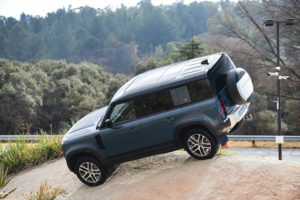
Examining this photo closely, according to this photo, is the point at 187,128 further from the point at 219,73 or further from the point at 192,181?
the point at 219,73

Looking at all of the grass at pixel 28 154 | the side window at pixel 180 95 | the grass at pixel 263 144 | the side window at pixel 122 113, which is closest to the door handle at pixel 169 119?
the side window at pixel 180 95

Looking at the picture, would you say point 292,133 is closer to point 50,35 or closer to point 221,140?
point 221,140

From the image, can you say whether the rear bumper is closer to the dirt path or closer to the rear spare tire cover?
the rear spare tire cover

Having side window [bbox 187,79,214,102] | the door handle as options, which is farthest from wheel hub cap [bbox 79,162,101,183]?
side window [bbox 187,79,214,102]

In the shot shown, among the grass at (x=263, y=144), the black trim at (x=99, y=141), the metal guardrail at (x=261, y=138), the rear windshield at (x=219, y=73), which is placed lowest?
the grass at (x=263, y=144)

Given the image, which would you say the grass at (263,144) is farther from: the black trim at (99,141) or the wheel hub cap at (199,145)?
the black trim at (99,141)

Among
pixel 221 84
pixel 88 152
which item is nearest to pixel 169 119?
pixel 221 84

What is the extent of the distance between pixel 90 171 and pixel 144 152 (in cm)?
144

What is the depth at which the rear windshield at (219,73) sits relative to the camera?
25.2 ft

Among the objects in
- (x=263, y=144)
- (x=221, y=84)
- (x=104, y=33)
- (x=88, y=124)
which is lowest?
(x=263, y=144)

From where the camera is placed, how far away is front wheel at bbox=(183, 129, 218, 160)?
7801 millimetres

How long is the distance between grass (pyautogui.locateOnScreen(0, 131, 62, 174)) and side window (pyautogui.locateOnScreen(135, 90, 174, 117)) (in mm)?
4469

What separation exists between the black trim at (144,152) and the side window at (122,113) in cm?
75

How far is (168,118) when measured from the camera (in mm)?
7824
